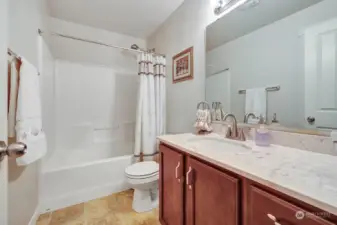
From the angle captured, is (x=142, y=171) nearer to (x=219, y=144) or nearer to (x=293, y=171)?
(x=219, y=144)

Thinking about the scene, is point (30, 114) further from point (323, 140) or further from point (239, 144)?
point (323, 140)

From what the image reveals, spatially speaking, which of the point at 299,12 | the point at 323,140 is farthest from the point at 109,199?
the point at 299,12

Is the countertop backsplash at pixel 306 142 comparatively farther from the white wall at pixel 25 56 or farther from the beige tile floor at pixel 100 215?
the white wall at pixel 25 56

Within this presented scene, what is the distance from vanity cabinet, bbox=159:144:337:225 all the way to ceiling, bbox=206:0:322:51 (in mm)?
1130

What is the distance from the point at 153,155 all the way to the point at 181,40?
1556 mm

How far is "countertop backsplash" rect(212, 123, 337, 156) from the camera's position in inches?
33.2

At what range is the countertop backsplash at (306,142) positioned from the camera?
843 millimetres

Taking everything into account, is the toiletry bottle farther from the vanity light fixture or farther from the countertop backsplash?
the vanity light fixture

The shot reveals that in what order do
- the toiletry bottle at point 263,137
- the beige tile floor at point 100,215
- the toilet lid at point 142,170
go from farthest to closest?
the toilet lid at point 142,170, the beige tile floor at point 100,215, the toiletry bottle at point 263,137

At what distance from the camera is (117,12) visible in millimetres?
2100

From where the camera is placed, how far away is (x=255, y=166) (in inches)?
26.5

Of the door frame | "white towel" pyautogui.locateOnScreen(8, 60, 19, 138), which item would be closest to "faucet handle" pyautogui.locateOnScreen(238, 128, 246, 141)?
the door frame

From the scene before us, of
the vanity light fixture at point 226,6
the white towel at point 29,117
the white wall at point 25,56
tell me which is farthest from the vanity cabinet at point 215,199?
the vanity light fixture at point 226,6

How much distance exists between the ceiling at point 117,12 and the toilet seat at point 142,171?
1.94 metres
